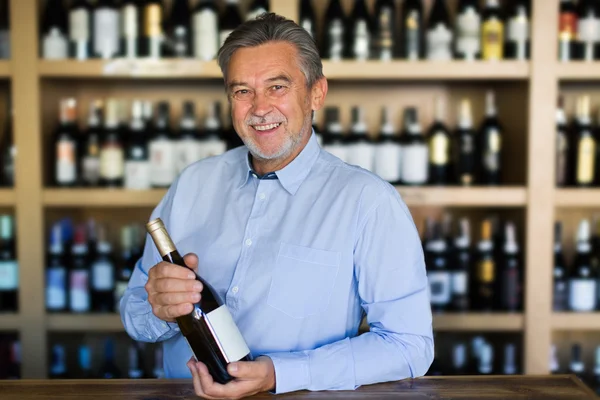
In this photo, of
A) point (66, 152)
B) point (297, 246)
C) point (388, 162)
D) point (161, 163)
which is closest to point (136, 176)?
point (161, 163)

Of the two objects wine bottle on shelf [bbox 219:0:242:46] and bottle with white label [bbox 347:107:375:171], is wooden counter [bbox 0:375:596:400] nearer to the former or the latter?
bottle with white label [bbox 347:107:375:171]

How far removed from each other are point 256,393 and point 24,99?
3.80 feet

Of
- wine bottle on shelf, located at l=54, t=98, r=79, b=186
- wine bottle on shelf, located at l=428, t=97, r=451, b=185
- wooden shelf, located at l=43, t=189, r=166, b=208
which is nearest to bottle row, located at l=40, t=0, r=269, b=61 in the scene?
wine bottle on shelf, located at l=54, t=98, r=79, b=186

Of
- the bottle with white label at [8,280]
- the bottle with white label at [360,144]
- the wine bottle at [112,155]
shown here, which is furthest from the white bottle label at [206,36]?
the bottle with white label at [8,280]

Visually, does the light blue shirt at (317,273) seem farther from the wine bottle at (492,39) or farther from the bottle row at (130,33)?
the wine bottle at (492,39)

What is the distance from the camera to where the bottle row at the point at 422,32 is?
5.37 feet

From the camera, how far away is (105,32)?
5.29 ft

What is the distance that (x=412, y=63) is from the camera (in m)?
1.58

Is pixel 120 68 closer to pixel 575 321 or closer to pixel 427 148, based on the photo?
pixel 427 148

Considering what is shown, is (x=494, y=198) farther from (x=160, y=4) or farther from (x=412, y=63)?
(x=160, y=4)

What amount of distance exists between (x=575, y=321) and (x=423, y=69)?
738mm

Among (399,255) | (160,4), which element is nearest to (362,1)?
(160,4)

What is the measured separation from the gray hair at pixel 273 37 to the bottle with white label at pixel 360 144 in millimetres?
704

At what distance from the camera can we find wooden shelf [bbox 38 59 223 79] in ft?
5.15
